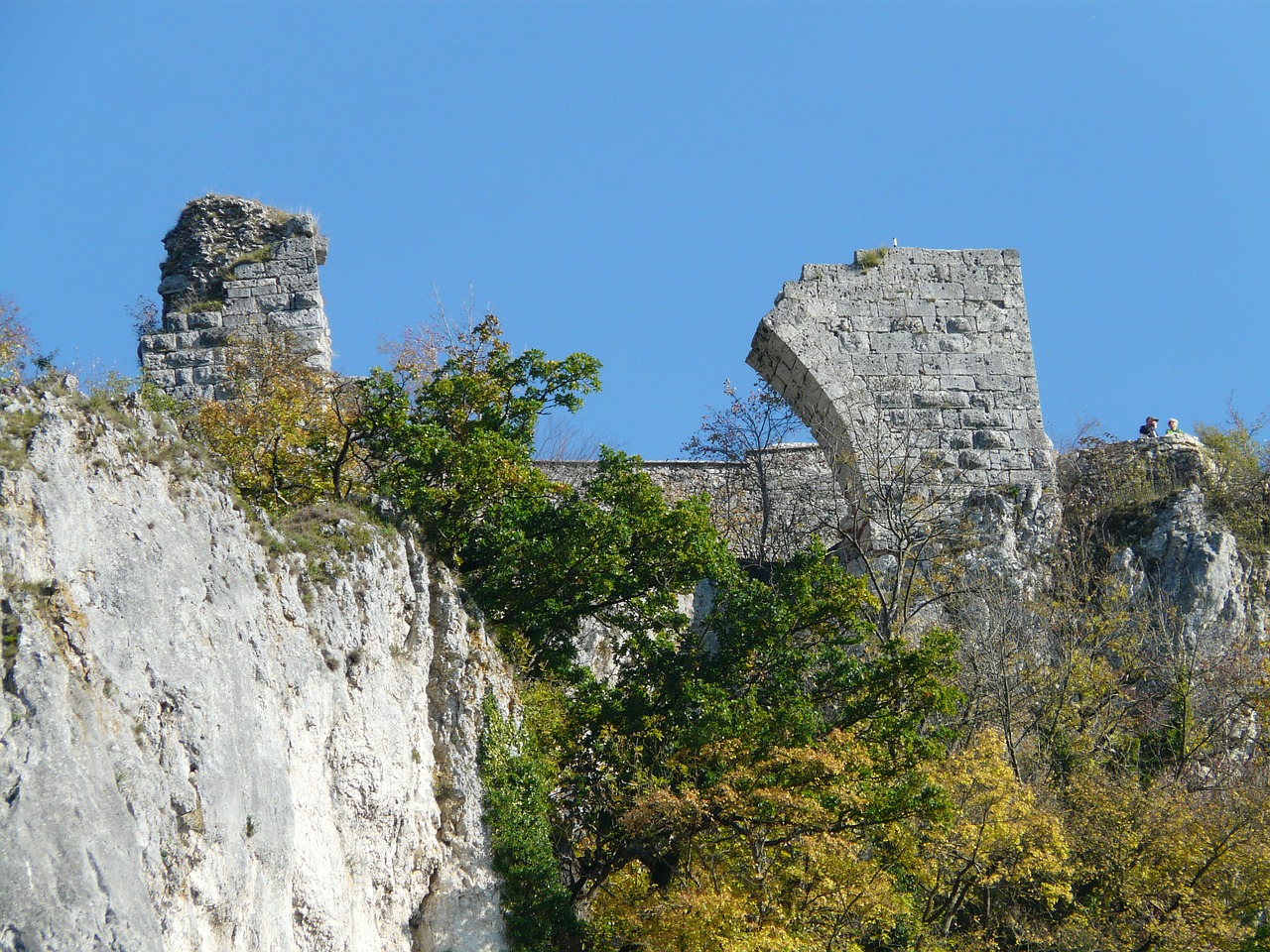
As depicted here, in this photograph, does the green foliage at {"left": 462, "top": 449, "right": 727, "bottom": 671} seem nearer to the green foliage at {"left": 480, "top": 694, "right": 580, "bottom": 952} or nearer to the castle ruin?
the green foliage at {"left": 480, "top": 694, "right": 580, "bottom": 952}

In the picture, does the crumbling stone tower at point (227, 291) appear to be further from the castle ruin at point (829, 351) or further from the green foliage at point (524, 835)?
the green foliage at point (524, 835)

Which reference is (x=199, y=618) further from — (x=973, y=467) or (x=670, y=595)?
(x=973, y=467)

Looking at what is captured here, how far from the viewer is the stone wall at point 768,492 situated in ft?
69.7

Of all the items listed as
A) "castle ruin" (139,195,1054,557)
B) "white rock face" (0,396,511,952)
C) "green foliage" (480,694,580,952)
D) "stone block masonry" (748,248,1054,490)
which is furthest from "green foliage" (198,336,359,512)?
"stone block masonry" (748,248,1054,490)

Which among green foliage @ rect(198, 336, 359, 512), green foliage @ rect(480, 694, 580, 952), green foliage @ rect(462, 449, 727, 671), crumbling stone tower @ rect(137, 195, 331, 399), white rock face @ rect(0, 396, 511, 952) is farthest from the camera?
crumbling stone tower @ rect(137, 195, 331, 399)

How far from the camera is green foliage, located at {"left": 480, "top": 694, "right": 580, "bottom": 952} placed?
13984mm

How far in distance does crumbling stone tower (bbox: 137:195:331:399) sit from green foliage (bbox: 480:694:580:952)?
704cm

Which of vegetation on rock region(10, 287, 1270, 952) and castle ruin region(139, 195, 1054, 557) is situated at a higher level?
castle ruin region(139, 195, 1054, 557)

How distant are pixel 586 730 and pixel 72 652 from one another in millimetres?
6097

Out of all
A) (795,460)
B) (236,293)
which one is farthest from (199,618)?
(795,460)

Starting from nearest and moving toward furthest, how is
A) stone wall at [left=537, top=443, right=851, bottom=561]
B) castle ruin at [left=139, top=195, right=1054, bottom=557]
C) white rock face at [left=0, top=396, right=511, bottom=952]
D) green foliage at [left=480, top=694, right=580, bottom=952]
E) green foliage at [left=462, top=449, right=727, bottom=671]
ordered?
white rock face at [left=0, top=396, right=511, bottom=952]
green foliage at [left=480, top=694, right=580, bottom=952]
green foliage at [left=462, top=449, right=727, bottom=671]
castle ruin at [left=139, top=195, right=1054, bottom=557]
stone wall at [left=537, top=443, right=851, bottom=561]

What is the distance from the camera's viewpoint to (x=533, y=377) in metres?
16.9

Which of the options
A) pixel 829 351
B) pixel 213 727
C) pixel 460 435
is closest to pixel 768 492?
pixel 829 351

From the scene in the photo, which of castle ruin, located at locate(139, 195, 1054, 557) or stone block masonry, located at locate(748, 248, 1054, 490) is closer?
castle ruin, located at locate(139, 195, 1054, 557)
